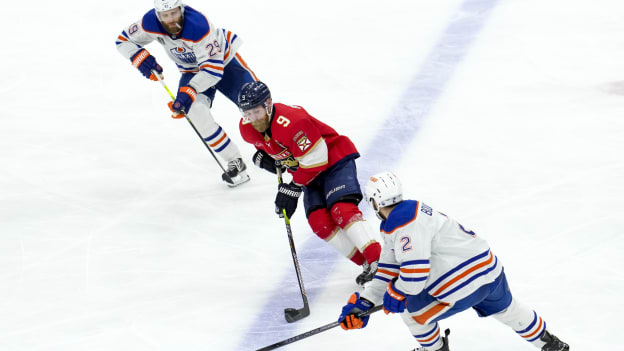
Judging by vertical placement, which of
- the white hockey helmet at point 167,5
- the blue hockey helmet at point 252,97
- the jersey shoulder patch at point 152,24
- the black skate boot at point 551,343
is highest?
the blue hockey helmet at point 252,97

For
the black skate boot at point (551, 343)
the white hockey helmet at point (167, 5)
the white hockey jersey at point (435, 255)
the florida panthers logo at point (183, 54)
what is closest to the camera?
the white hockey jersey at point (435, 255)

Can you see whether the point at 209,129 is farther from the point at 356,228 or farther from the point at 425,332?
the point at 425,332

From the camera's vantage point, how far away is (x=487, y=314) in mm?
2652

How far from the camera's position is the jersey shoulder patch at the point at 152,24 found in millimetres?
4094

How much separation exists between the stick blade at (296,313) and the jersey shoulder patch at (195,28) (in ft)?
5.55

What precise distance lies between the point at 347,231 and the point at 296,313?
1.46 ft

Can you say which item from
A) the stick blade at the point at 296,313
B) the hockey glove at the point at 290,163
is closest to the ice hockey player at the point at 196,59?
the hockey glove at the point at 290,163

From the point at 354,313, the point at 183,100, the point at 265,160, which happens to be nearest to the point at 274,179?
the point at 183,100

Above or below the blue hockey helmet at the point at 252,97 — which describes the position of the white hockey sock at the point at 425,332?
below

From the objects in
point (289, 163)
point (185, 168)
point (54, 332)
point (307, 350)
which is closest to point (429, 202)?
point (289, 163)

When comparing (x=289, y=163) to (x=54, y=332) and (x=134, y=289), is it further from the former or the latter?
(x=54, y=332)

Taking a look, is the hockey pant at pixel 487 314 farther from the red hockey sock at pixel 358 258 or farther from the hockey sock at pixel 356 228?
the red hockey sock at pixel 358 258

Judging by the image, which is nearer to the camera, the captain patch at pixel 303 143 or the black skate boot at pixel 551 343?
the black skate boot at pixel 551 343

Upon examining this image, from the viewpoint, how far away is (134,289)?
353 centimetres
